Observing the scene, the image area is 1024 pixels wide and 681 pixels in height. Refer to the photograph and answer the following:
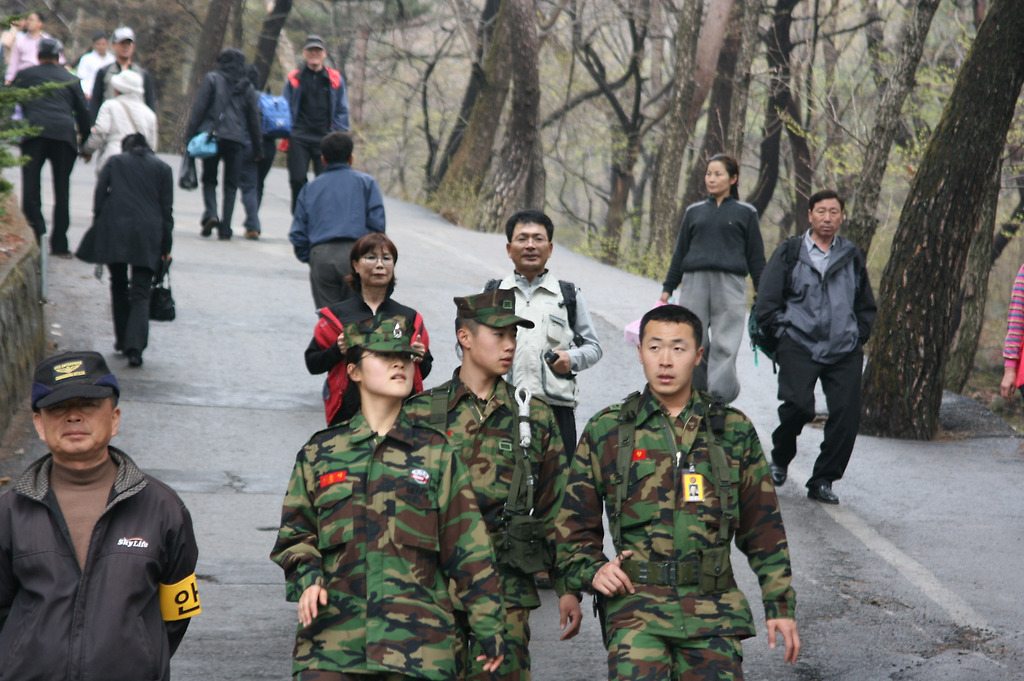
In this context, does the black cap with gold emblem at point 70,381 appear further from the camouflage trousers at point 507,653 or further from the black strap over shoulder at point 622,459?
the black strap over shoulder at point 622,459

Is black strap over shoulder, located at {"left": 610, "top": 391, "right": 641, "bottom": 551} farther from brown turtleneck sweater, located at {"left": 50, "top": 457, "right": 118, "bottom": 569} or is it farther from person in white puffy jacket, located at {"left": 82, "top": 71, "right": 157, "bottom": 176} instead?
person in white puffy jacket, located at {"left": 82, "top": 71, "right": 157, "bottom": 176}

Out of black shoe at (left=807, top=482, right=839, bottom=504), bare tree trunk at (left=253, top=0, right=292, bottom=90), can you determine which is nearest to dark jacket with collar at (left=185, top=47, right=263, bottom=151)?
black shoe at (left=807, top=482, right=839, bottom=504)

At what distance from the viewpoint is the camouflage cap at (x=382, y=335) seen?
149 inches

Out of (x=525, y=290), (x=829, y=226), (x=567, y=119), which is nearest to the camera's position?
(x=525, y=290)

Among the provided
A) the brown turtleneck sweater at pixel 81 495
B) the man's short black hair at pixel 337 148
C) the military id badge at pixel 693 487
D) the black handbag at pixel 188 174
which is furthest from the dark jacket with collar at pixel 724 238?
the black handbag at pixel 188 174

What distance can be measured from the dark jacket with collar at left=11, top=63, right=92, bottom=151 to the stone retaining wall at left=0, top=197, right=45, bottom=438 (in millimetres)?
1758

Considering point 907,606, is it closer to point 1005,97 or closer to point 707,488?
point 707,488

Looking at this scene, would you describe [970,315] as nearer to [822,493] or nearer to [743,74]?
[743,74]

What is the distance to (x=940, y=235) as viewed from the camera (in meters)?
10.3

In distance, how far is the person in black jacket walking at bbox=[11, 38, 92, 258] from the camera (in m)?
11.7

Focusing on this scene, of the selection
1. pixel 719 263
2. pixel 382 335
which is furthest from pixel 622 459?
pixel 719 263

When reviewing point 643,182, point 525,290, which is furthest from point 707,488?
point 643,182

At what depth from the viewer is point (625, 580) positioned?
3.92 metres

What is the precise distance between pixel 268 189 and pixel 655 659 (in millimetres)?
20521
